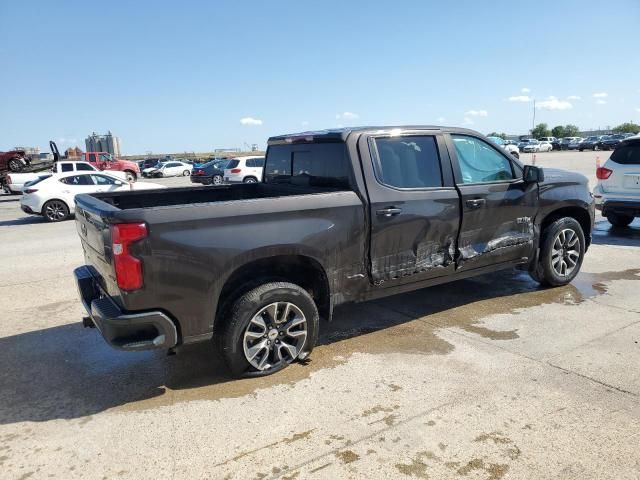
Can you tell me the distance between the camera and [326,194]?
12.8ft

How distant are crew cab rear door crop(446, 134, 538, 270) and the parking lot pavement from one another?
65cm

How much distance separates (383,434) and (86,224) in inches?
109

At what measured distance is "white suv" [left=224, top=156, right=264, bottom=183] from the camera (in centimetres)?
2223

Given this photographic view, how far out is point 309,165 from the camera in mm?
4660

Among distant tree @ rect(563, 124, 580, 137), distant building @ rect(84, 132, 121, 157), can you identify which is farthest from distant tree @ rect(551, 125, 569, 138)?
distant building @ rect(84, 132, 121, 157)

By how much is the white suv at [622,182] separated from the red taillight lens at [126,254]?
8525 mm

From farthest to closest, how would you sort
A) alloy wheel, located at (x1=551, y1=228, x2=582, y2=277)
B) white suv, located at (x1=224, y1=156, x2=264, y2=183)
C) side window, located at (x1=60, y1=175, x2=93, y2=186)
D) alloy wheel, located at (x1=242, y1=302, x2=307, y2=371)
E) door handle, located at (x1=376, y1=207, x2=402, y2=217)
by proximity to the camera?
1. white suv, located at (x1=224, y1=156, x2=264, y2=183)
2. side window, located at (x1=60, y1=175, x2=93, y2=186)
3. alloy wheel, located at (x1=551, y1=228, x2=582, y2=277)
4. door handle, located at (x1=376, y1=207, x2=402, y2=217)
5. alloy wheel, located at (x1=242, y1=302, x2=307, y2=371)

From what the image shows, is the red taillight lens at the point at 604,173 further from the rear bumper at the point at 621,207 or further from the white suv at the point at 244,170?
the white suv at the point at 244,170

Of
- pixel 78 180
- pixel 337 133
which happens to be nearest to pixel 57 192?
pixel 78 180

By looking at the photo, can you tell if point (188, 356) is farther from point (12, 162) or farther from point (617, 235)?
point (12, 162)

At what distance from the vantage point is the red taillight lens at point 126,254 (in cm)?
315

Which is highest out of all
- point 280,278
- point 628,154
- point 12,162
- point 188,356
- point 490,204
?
point 12,162

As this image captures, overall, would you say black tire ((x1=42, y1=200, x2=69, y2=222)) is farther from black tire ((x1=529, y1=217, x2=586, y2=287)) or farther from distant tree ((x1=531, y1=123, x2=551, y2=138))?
distant tree ((x1=531, y1=123, x2=551, y2=138))

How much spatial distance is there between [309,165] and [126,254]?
6.69 feet
